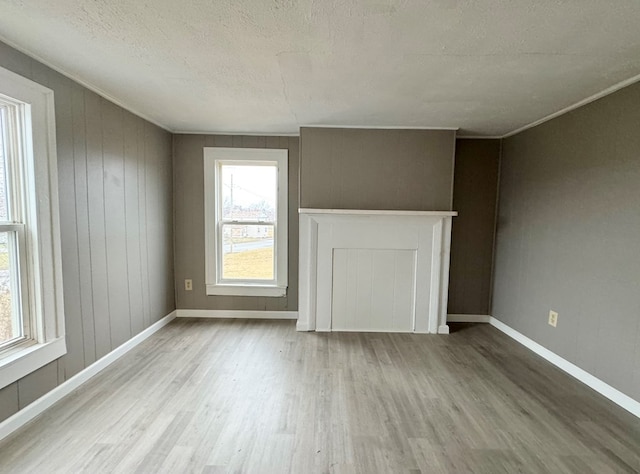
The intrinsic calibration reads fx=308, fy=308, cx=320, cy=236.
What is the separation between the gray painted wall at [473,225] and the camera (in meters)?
3.57

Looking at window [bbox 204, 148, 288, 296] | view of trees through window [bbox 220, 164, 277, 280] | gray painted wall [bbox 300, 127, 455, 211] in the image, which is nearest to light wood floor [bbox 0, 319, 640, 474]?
window [bbox 204, 148, 288, 296]

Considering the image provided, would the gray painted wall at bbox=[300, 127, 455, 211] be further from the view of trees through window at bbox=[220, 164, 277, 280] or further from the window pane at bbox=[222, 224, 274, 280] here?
the window pane at bbox=[222, 224, 274, 280]

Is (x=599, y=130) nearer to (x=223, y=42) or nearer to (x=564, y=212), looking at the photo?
(x=564, y=212)

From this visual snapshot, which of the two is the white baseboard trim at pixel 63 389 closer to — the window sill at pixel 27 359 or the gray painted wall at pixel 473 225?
the window sill at pixel 27 359

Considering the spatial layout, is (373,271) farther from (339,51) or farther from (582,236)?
(339,51)

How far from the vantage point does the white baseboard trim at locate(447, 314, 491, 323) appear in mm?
3699

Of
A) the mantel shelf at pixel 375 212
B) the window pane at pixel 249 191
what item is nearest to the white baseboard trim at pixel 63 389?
the window pane at pixel 249 191

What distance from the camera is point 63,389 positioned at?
2076mm

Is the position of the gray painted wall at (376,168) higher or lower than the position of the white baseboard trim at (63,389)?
higher

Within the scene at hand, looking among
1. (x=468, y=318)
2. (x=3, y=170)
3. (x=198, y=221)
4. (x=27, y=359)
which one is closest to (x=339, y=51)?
(x=3, y=170)

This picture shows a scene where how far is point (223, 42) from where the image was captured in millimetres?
1646

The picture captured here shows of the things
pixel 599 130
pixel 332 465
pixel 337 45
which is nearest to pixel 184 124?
pixel 337 45

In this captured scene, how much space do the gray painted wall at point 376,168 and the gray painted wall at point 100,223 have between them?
158 cm

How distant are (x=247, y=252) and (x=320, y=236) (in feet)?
3.44
